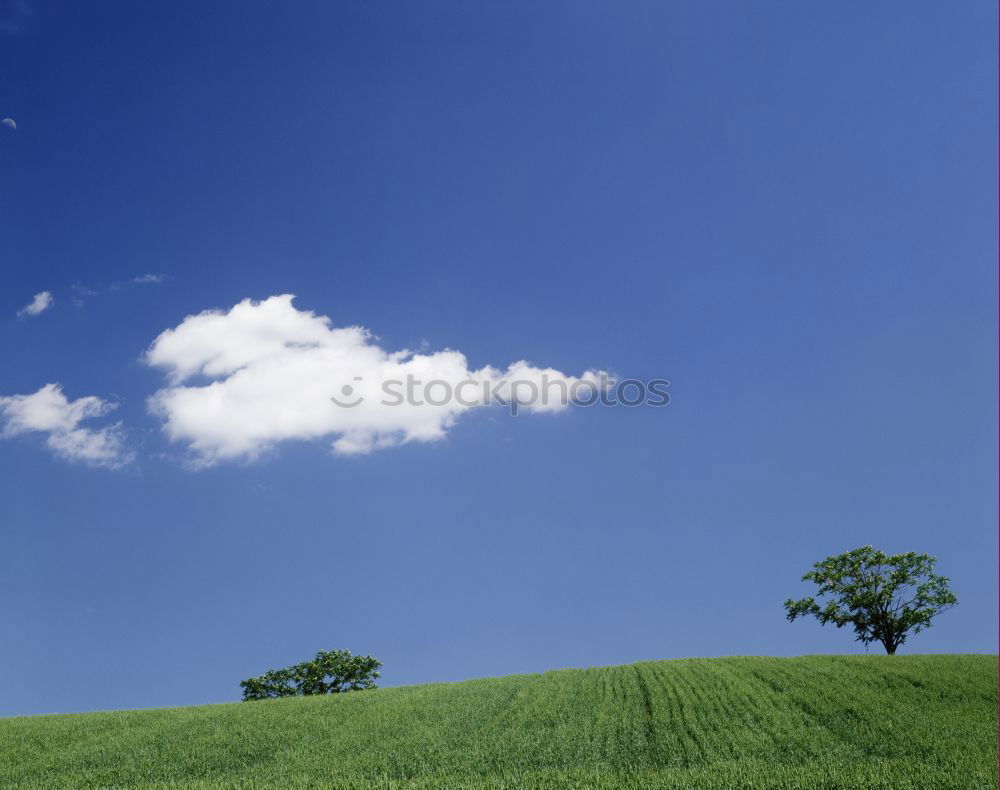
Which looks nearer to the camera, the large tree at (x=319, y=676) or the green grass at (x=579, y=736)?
the green grass at (x=579, y=736)

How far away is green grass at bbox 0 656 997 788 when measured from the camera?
2242cm

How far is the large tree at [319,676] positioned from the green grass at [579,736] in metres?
44.5

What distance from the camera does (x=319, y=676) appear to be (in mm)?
84938

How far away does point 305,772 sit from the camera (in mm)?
26547

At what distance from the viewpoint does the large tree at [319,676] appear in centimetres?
8431

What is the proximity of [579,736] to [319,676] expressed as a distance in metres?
64.6

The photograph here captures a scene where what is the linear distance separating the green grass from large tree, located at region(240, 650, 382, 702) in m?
44.5

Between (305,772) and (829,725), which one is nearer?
(305,772)

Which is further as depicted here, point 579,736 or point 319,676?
point 319,676

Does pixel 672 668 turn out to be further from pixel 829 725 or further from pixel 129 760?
pixel 129 760

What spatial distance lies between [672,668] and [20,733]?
3708 cm

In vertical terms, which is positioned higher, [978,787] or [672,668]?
[672,668]

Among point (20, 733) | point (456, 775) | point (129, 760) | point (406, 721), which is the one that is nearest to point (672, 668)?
point (406, 721)

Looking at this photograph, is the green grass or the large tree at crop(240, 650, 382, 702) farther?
the large tree at crop(240, 650, 382, 702)
